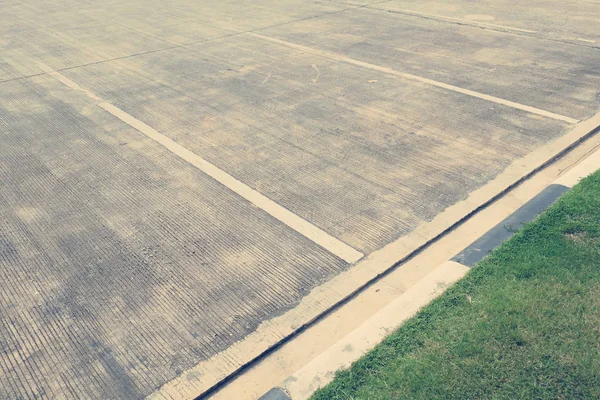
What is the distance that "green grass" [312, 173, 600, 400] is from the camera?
4664mm

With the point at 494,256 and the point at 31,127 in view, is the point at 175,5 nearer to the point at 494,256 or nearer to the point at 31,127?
the point at 31,127

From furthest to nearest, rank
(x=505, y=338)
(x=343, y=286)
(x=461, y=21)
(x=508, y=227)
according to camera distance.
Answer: (x=461, y=21), (x=508, y=227), (x=343, y=286), (x=505, y=338)

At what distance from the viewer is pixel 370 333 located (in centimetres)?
548

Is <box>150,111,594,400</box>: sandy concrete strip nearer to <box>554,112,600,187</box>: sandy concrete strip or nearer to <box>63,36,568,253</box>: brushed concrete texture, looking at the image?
<box>63,36,568,253</box>: brushed concrete texture

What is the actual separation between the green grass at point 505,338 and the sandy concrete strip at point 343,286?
847 millimetres

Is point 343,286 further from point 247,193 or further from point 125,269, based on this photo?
point 125,269

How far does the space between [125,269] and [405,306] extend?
3.36 m

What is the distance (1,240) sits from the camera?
7.25m

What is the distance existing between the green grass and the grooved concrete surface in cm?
131

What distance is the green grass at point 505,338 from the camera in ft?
15.3

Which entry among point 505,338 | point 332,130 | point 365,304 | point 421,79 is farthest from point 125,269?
point 421,79

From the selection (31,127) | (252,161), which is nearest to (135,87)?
(31,127)

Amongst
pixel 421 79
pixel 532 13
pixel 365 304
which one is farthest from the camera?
pixel 532 13

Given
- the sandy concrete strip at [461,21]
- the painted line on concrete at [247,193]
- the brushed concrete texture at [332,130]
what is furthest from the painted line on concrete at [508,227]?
the sandy concrete strip at [461,21]
